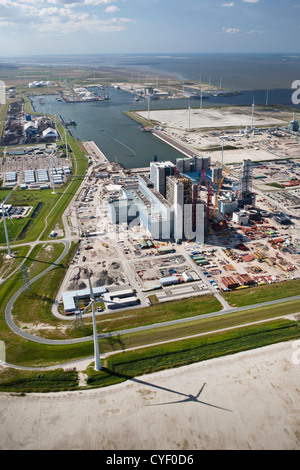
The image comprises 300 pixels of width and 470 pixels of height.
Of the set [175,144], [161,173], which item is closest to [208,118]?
[175,144]

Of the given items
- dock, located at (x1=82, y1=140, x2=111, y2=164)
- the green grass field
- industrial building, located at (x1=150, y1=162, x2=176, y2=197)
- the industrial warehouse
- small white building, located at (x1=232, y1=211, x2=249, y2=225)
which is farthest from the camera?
dock, located at (x1=82, y1=140, x2=111, y2=164)

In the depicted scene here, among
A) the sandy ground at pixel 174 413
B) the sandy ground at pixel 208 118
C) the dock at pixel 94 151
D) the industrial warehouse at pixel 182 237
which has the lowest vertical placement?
the sandy ground at pixel 174 413

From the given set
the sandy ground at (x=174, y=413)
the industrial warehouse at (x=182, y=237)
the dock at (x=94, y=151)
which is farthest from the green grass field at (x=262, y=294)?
the dock at (x=94, y=151)

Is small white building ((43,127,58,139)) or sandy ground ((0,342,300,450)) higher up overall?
small white building ((43,127,58,139))

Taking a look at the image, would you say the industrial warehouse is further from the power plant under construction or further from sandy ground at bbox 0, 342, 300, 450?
sandy ground at bbox 0, 342, 300, 450

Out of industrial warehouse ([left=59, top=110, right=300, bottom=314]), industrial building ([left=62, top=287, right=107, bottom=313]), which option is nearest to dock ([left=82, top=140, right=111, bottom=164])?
industrial warehouse ([left=59, top=110, right=300, bottom=314])

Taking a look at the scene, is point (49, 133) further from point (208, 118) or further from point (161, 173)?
point (161, 173)

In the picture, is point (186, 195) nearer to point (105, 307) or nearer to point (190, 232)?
point (190, 232)

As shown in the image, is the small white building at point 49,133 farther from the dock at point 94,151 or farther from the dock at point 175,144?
the dock at point 175,144
